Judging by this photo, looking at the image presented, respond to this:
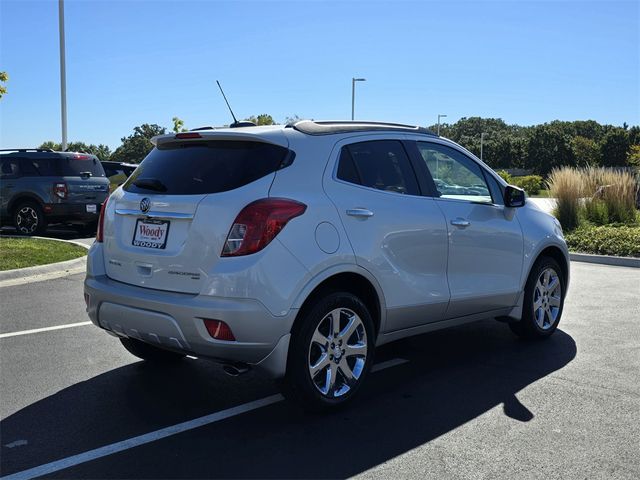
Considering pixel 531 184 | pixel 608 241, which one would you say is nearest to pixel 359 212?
pixel 608 241

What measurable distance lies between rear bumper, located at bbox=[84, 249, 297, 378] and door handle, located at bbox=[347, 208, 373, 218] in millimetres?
784

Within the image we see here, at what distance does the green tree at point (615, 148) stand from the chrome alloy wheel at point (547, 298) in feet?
286

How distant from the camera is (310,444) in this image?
382cm

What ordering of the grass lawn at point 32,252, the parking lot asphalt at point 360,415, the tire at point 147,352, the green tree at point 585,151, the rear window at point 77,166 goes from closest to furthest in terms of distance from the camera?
the parking lot asphalt at point 360,415
the tire at point 147,352
the grass lawn at point 32,252
the rear window at point 77,166
the green tree at point 585,151

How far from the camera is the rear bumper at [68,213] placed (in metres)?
14.3

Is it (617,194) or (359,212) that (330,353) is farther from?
(617,194)

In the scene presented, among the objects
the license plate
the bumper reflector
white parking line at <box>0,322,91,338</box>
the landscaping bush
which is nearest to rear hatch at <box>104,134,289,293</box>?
the license plate

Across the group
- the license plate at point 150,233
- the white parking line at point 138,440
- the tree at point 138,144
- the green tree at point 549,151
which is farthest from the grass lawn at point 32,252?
the green tree at point 549,151

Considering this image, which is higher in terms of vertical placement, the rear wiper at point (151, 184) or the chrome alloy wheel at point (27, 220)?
the rear wiper at point (151, 184)

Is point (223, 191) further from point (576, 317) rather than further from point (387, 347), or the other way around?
point (576, 317)

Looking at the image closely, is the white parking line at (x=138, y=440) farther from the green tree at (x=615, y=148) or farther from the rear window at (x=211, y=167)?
the green tree at (x=615, y=148)

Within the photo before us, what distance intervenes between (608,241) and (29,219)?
11849 millimetres

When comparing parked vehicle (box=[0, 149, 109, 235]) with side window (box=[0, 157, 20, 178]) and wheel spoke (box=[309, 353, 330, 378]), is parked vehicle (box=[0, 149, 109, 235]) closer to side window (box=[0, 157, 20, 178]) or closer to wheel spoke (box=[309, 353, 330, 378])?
side window (box=[0, 157, 20, 178])

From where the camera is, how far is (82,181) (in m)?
14.6
